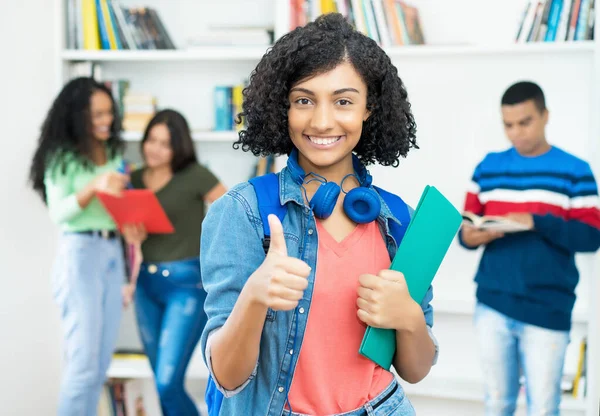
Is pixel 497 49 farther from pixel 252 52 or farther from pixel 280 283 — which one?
pixel 280 283

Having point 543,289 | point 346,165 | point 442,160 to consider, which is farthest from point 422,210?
point 442,160

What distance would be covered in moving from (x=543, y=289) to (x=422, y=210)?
1.71 meters

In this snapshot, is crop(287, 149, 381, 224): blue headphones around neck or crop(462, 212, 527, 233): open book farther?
crop(462, 212, 527, 233): open book

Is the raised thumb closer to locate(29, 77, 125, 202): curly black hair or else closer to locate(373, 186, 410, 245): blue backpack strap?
locate(373, 186, 410, 245): blue backpack strap

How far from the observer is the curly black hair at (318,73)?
1187 millimetres

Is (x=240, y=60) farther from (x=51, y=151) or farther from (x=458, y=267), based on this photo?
(x=458, y=267)

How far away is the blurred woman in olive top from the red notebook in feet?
0.35

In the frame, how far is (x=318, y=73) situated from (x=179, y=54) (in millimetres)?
2428

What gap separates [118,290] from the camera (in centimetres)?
299

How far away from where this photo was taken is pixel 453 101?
345 cm

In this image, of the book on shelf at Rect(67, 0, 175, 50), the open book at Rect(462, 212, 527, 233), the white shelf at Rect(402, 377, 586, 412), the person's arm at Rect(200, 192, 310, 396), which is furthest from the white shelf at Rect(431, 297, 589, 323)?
the person's arm at Rect(200, 192, 310, 396)

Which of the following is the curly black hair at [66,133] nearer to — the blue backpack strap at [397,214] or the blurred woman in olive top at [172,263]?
the blurred woman in olive top at [172,263]

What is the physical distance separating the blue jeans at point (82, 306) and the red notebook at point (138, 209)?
13cm

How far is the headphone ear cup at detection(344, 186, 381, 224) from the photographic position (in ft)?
3.96
